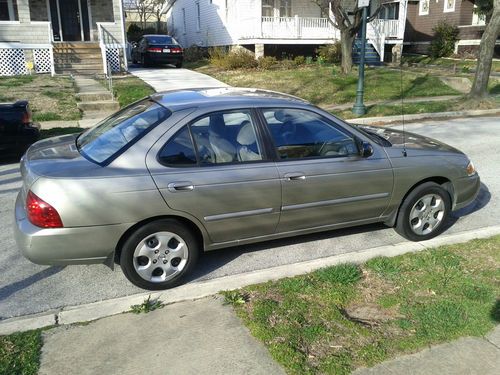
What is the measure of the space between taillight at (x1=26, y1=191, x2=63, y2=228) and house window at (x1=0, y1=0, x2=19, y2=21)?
69.1ft

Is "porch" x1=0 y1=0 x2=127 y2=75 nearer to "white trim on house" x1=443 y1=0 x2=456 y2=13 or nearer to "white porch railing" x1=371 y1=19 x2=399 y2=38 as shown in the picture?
"white porch railing" x1=371 y1=19 x2=399 y2=38

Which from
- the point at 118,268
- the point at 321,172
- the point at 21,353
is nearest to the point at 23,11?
the point at 118,268

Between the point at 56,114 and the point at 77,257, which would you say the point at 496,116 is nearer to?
the point at 56,114

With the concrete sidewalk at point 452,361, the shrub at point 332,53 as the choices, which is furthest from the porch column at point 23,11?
the concrete sidewalk at point 452,361

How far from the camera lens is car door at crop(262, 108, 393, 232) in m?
4.25

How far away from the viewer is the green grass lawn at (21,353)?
2.90 meters

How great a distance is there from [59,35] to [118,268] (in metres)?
21.7

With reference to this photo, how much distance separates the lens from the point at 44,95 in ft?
45.5

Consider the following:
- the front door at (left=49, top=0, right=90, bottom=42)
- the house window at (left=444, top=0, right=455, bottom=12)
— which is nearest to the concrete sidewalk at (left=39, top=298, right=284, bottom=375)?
the front door at (left=49, top=0, right=90, bottom=42)

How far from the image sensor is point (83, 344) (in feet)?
10.5

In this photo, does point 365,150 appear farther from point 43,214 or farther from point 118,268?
point 43,214


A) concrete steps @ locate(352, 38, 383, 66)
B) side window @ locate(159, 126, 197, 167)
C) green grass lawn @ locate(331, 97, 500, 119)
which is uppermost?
concrete steps @ locate(352, 38, 383, 66)

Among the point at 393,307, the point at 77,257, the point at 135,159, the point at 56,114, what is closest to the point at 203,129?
the point at 135,159

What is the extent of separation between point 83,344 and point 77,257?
0.72 m
